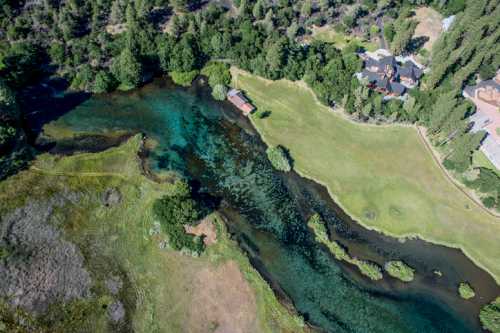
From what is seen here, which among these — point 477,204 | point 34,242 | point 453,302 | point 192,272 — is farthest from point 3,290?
point 477,204

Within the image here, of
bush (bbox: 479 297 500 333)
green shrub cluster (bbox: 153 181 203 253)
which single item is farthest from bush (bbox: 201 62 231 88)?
bush (bbox: 479 297 500 333)

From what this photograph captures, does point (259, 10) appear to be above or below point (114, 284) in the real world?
above

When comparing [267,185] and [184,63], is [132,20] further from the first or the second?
[267,185]

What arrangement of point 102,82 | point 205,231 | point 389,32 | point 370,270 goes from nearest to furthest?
point 370,270 → point 205,231 → point 102,82 → point 389,32

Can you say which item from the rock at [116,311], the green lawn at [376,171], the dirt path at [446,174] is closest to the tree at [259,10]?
the green lawn at [376,171]

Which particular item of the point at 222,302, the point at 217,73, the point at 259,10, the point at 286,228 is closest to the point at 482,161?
the point at 286,228

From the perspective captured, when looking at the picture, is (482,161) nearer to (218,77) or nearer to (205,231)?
(205,231)

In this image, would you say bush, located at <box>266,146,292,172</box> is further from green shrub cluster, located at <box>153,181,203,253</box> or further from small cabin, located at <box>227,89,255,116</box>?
green shrub cluster, located at <box>153,181,203,253</box>
